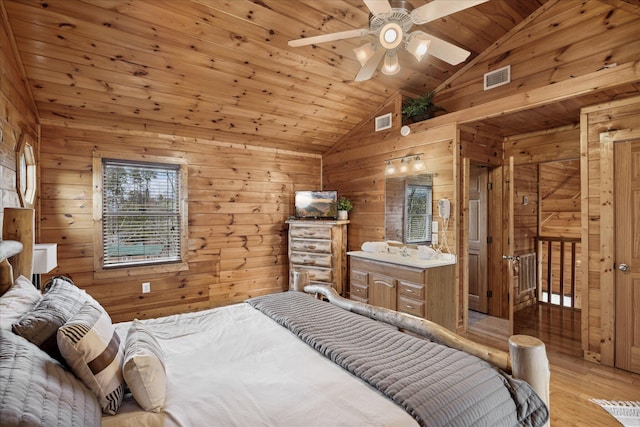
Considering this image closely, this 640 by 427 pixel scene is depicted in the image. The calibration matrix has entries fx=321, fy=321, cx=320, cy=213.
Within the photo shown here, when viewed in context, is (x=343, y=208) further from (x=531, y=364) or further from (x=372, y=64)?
(x=531, y=364)

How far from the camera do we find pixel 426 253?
358 cm

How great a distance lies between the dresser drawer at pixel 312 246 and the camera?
15.0 feet

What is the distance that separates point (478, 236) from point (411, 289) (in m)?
1.76

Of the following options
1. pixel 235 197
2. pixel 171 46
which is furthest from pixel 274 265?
pixel 171 46

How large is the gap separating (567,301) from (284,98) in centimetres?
514

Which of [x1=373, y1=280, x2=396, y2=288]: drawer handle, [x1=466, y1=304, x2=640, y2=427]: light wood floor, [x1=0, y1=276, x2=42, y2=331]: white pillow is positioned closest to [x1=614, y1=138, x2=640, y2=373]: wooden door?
[x1=466, y1=304, x2=640, y2=427]: light wood floor

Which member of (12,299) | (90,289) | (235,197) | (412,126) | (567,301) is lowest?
(567,301)

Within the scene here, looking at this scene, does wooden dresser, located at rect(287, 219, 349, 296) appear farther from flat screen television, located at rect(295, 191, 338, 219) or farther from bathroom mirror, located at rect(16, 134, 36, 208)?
bathroom mirror, located at rect(16, 134, 36, 208)

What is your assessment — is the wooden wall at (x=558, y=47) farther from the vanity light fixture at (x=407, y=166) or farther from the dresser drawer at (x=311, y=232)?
the dresser drawer at (x=311, y=232)

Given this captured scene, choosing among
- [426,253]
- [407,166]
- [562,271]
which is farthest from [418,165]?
[562,271]

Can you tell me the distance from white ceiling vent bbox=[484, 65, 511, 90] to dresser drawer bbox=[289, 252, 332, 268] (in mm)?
A: 2885

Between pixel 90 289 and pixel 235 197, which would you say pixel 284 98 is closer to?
pixel 235 197

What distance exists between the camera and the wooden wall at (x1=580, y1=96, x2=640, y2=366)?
284 centimetres

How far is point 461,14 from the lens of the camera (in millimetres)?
3189
